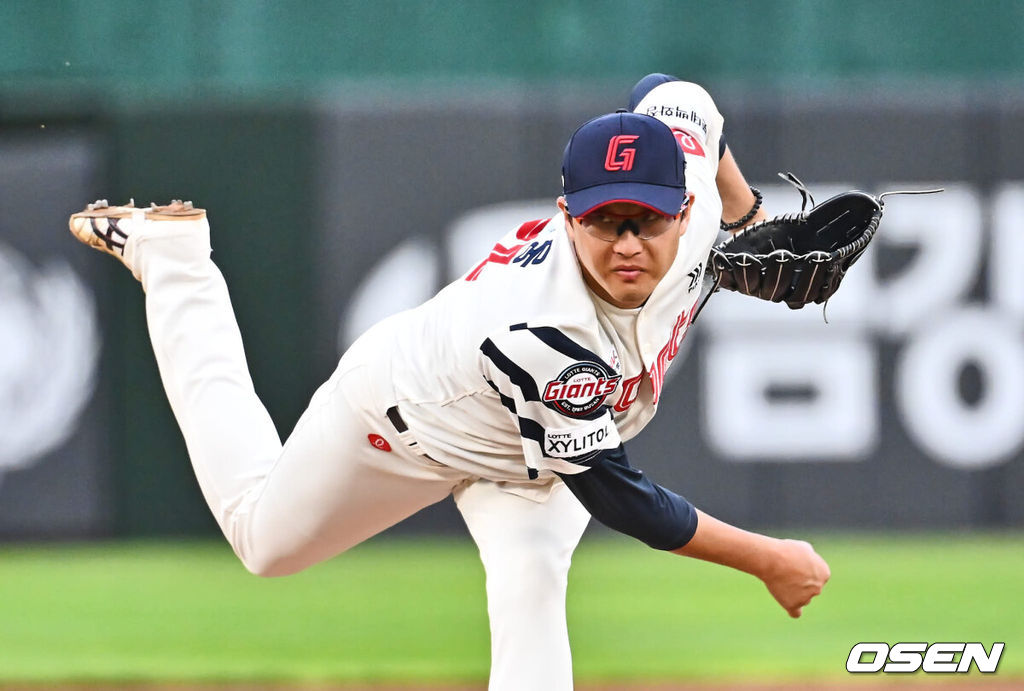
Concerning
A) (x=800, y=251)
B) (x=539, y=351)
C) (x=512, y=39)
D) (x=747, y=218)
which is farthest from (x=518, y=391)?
(x=512, y=39)

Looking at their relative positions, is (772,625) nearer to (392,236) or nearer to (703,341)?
(703,341)

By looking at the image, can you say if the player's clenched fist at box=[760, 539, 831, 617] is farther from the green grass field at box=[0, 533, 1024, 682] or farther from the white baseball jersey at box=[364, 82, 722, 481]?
the green grass field at box=[0, 533, 1024, 682]

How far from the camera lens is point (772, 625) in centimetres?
541

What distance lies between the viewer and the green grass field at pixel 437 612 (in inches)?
192

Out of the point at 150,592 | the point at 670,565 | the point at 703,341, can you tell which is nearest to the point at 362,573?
the point at 150,592

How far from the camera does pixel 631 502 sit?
9.92 feet

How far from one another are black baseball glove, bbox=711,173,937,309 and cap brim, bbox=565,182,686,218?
661mm

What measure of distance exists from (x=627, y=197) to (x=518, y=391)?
1.50 feet

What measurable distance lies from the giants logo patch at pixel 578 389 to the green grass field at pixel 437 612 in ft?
6.53

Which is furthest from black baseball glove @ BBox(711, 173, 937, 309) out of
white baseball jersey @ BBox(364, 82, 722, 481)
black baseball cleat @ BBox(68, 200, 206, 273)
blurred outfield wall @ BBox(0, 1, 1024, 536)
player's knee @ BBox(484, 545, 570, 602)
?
blurred outfield wall @ BBox(0, 1, 1024, 536)

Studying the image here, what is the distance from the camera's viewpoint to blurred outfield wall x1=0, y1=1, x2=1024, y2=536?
21.4 feet

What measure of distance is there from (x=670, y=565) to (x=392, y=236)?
183 cm

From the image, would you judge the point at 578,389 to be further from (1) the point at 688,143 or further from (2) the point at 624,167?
(1) the point at 688,143

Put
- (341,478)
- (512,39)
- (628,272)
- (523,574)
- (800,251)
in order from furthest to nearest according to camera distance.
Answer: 1. (512,39)
2. (800,251)
3. (341,478)
4. (523,574)
5. (628,272)
